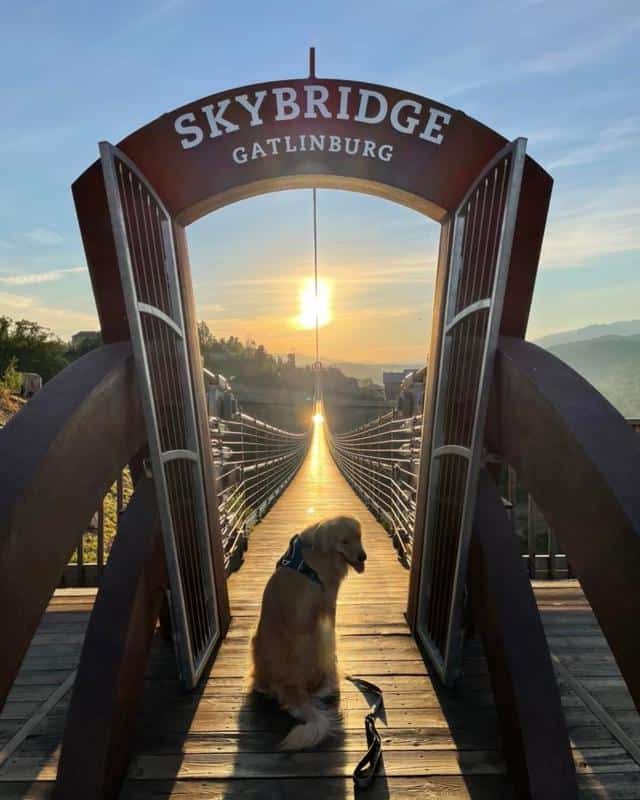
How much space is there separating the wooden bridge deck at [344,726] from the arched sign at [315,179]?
196 mm

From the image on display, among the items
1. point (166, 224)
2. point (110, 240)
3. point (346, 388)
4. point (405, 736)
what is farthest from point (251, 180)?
point (346, 388)

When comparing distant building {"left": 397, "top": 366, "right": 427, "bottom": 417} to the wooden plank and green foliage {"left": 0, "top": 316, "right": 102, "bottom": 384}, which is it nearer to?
the wooden plank

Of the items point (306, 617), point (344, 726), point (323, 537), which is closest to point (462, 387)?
point (323, 537)

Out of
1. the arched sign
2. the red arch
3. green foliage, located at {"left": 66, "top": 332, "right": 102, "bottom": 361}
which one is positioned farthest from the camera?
green foliage, located at {"left": 66, "top": 332, "right": 102, "bottom": 361}

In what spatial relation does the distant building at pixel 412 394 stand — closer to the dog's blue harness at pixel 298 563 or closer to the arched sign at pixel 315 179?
the arched sign at pixel 315 179

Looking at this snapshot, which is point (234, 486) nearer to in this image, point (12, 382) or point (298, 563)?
point (298, 563)

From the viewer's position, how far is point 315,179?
301 cm

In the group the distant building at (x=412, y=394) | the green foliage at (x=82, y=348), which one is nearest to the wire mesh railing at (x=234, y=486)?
the distant building at (x=412, y=394)

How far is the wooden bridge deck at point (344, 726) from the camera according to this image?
2086mm

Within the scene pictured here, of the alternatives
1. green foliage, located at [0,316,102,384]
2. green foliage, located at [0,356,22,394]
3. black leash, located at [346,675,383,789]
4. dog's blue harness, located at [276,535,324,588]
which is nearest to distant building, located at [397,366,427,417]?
dog's blue harness, located at [276,535,324,588]

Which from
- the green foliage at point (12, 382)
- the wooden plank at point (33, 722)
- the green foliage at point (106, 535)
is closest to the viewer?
the wooden plank at point (33, 722)

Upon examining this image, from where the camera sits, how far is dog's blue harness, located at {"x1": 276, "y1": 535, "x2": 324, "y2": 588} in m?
2.56

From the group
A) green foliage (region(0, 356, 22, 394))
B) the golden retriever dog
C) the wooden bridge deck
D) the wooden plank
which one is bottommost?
the wooden bridge deck

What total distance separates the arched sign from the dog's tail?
1.78 feet
